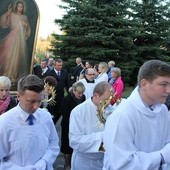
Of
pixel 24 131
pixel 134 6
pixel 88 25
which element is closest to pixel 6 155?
pixel 24 131

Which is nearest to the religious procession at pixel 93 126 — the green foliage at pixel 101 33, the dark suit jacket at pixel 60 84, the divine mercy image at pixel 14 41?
the dark suit jacket at pixel 60 84

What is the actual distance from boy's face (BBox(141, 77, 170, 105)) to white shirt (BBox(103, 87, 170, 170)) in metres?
0.10

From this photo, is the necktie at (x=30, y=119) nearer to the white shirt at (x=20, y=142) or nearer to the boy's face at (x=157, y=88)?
the white shirt at (x=20, y=142)

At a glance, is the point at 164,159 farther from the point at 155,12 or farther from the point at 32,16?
the point at 155,12

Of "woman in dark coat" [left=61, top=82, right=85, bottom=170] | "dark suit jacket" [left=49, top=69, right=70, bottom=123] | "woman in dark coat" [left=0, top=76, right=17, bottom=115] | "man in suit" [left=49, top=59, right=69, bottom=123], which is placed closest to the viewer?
"woman in dark coat" [left=0, top=76, right=17, bottom=115]

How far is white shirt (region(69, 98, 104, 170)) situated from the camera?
15.3ft

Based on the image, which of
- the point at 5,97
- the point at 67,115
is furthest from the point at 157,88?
the point at 67,115

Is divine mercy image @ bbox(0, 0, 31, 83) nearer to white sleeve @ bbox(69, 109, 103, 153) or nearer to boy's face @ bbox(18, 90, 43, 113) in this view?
white sleeve @ bbox(69, 109, 103, 153)

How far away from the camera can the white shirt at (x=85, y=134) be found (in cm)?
465

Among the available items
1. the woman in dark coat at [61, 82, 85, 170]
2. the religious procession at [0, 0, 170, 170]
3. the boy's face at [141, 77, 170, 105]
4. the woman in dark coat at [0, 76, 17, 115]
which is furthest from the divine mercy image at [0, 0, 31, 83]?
the boy's face at [141, 77, 170, 105]

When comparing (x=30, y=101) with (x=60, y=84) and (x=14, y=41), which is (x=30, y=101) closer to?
(x=60, y=84)

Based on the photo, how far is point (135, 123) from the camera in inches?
122

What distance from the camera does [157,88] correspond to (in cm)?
309

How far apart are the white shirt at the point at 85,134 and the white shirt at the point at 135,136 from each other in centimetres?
143
